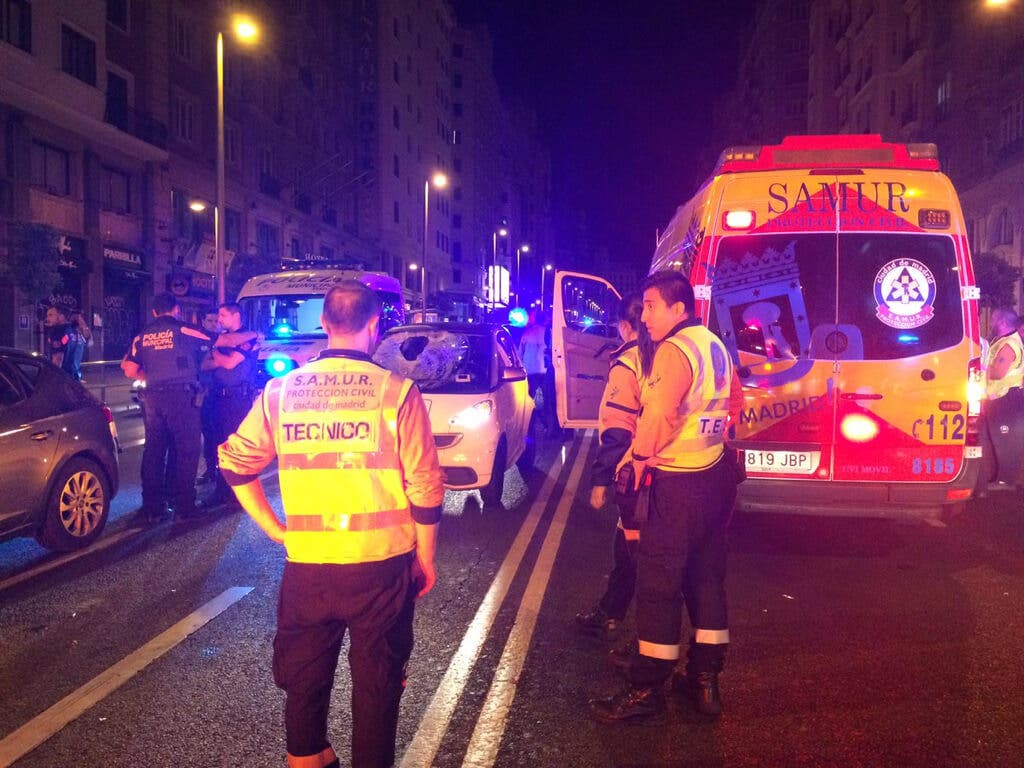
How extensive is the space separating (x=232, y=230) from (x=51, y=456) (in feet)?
96.2

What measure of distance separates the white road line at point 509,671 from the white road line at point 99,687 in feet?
5.65

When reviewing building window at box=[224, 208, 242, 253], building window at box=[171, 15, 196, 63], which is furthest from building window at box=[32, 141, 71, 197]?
building window at box=[224, 208, 242, 253]

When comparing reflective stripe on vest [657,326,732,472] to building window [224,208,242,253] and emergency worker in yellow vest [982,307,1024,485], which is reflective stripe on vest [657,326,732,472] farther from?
building window [224,208,242,253]

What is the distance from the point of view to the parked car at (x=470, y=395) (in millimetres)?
7754

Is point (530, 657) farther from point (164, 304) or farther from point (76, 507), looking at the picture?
point (164, 304)

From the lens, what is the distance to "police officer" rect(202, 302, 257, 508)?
8.04m

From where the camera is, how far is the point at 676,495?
3.64m

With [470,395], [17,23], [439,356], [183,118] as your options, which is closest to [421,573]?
[470,395]

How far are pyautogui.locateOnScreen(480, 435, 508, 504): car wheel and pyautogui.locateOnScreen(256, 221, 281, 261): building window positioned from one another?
96.8 ft

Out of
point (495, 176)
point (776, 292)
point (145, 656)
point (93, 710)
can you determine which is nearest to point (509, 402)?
point (776, 292)

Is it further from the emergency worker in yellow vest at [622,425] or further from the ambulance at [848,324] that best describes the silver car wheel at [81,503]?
the ambulance at [848,324]

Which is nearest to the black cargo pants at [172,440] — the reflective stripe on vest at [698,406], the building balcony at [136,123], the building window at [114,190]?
the reflective stripe on vest at [698,406]

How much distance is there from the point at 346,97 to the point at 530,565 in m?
48.4

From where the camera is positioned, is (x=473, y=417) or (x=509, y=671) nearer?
(x=509, y=671)
